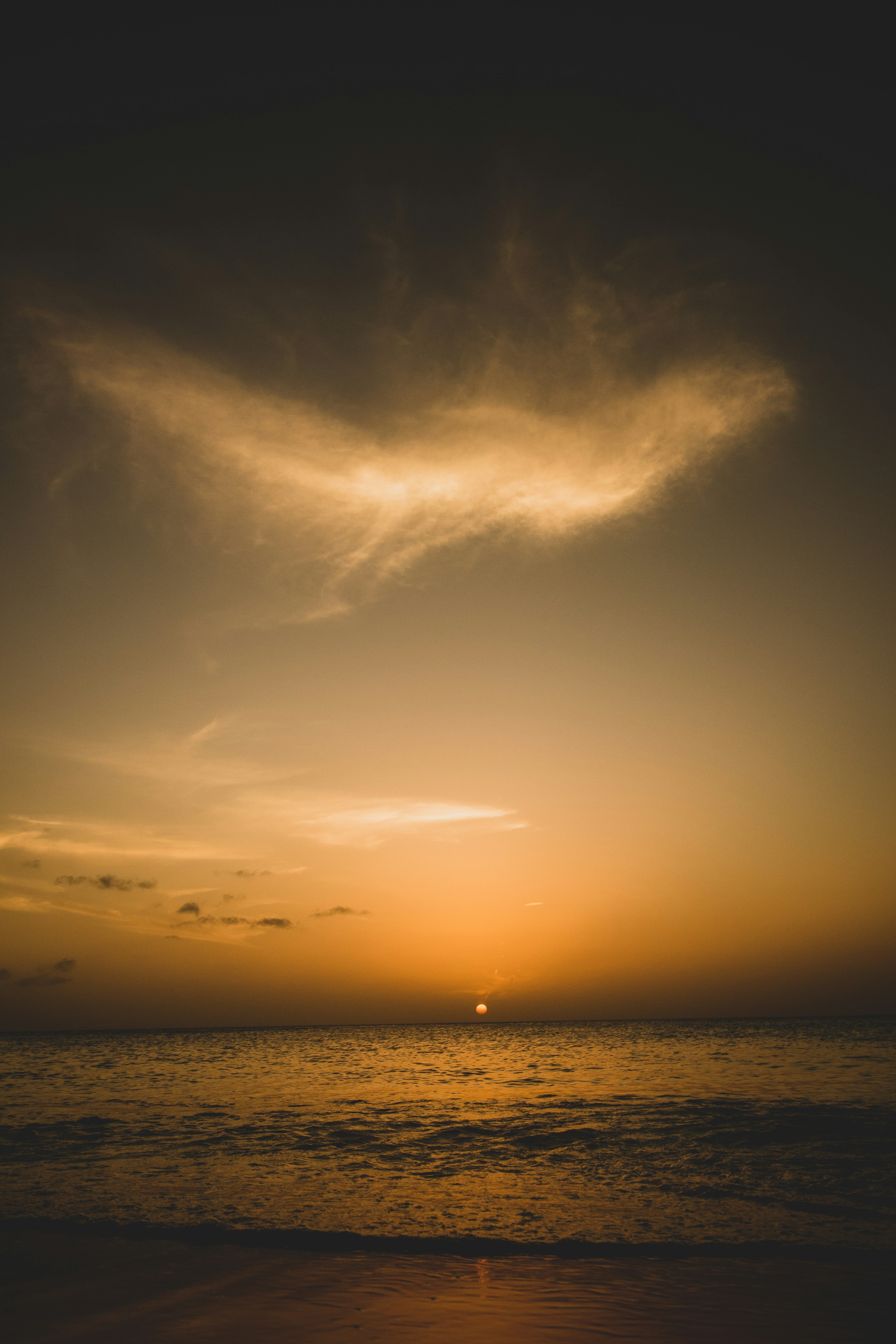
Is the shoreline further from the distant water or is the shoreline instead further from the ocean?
the distant water

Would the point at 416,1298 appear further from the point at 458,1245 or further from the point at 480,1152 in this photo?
the point at 480,1152

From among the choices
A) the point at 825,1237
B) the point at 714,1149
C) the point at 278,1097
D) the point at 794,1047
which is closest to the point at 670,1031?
the point at 794,1047

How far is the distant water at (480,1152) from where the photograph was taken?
1259 centimetres

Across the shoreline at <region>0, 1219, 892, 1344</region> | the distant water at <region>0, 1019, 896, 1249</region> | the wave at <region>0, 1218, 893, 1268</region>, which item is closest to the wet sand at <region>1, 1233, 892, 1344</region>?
the shoreline at <region>0, 1219, 892, 1344</region>

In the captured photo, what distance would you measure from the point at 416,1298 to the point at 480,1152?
410 inches

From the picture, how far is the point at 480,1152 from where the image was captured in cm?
1825

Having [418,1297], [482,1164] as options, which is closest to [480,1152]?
[482,1164]

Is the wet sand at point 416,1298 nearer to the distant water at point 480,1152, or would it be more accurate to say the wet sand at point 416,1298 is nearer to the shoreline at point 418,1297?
the shoreline at point 418,1297

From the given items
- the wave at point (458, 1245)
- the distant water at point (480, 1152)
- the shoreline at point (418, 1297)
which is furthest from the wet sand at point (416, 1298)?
the distant water at point (480, 1152)

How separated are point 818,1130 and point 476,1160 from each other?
1042cm

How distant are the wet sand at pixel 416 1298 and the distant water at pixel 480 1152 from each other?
140cm

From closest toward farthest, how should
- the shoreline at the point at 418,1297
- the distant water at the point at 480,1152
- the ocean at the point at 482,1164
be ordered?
the shoreline at the point at 418,1297 < the ocean at the point at 482,1164 < the distant water at the point at 480,1152

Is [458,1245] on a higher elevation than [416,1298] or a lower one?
lower

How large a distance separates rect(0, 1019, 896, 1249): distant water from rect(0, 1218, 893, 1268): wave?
0.23m
